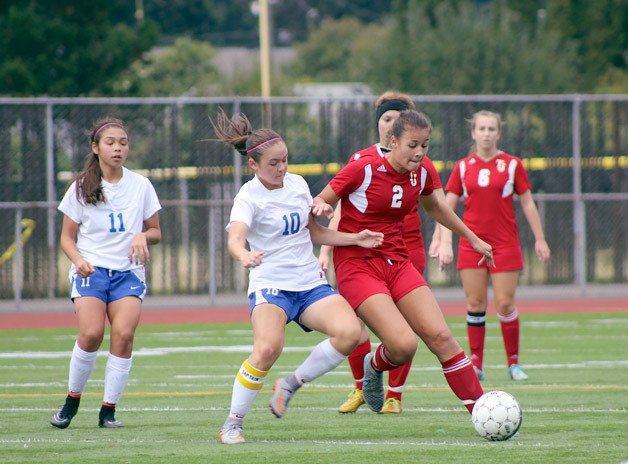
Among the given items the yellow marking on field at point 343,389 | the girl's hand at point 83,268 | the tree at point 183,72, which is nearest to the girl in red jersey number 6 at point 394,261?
the girl's hand at point 83,268

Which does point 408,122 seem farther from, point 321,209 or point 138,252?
point 138,252

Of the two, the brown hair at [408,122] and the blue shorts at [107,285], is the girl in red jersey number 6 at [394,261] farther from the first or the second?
the blue shorts at [107,285]

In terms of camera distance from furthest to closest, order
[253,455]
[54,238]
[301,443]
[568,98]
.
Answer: [568,98], [54,238], [301,443], [253,455]

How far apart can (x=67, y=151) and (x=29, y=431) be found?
12.6 m

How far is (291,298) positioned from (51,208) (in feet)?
40.6

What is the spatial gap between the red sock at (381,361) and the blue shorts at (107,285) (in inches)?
59.0

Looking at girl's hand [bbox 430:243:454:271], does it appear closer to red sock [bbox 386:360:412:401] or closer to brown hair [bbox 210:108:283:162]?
red sock [bbox 386:360:412:401]

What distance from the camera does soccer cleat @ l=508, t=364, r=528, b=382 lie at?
416 inches

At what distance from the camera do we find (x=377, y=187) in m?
7.76

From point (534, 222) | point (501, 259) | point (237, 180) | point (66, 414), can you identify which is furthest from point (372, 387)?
point (237, 180)

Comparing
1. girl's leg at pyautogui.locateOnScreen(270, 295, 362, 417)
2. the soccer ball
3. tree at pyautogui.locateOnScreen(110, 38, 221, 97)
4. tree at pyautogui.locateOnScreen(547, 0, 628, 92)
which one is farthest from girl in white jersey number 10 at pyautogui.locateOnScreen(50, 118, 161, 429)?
tree at pyautogui.locateOnScreen(547, 0, 628, 92)

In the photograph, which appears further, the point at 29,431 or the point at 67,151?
the point at 67,151

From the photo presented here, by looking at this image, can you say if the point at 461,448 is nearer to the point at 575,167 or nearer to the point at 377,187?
the point at 377,187

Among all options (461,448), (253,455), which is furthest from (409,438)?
(253,455)
